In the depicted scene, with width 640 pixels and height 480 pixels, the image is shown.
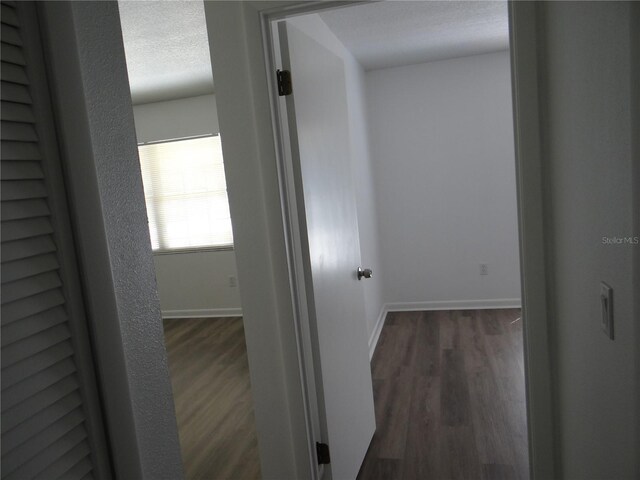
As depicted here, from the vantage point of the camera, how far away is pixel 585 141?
1.17m

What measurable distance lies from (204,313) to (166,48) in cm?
304

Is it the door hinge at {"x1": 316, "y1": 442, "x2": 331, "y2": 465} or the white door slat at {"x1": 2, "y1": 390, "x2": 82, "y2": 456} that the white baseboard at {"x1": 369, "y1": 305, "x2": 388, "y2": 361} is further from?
the white door slat at {"x1": 2, "y1": 390, "x2": 82, "y2": 456}

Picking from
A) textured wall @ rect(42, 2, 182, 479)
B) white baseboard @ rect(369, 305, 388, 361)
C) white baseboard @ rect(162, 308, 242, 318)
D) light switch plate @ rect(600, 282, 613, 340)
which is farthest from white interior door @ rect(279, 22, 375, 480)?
white baseboard @ rect(162, 308, 242, 318)

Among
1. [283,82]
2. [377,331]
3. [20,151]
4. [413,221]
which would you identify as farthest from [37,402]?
[413,221]

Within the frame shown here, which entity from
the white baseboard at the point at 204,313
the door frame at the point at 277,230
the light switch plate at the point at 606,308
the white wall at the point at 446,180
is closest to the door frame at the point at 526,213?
the door frame at the point at 277,230

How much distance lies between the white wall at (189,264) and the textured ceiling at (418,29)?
181 cm

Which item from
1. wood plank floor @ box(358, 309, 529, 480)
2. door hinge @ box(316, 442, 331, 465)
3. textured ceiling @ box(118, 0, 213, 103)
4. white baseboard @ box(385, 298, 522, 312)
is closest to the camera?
door hinge @ box(316, 442, 331, 465)

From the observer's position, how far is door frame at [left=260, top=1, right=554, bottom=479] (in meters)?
1.57

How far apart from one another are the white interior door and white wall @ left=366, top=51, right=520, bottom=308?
2.24 m

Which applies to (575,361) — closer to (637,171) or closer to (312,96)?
(637,171)

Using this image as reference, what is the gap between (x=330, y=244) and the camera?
2193 millimetres

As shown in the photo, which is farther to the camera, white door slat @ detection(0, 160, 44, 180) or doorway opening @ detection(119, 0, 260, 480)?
doorway opening @ detection(119, 0, 260, 480)

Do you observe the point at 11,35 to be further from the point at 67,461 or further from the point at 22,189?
the point at 67,461

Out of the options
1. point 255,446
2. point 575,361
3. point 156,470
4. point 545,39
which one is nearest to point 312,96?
point 545,39
